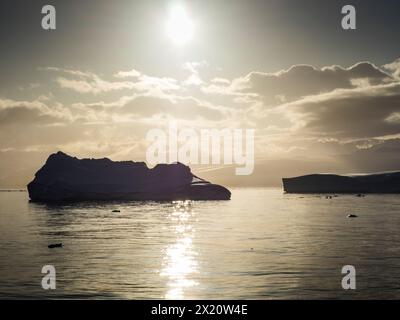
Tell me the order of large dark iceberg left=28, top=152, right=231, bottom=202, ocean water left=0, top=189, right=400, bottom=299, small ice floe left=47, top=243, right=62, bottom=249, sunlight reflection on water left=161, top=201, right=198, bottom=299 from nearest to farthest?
ocean water left=0, top=189, right=400, bottom=299, sunlight reflection on water left=161, top=201, right=198, bottom=299, small ice floe left=47, top=243, right=62, bottom=249, large dark iceberg left=28, top=152, right=231, bottom=202

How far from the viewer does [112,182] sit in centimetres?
16800

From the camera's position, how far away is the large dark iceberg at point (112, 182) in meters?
160

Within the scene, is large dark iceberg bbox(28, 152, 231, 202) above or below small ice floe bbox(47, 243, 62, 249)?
above

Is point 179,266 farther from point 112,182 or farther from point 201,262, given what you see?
point 112,182

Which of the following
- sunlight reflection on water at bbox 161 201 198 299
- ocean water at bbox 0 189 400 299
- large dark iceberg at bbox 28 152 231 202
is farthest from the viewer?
large dark iceberg at bbox 28 152 231 202

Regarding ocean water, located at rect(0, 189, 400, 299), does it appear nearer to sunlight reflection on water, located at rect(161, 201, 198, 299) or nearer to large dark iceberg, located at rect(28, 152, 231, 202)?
sunlight reflection on water, located at rect(161, 201, 198, 299)

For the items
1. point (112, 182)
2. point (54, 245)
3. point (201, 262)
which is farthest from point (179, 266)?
point (112, 182)

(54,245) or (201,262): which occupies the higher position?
(54,245)

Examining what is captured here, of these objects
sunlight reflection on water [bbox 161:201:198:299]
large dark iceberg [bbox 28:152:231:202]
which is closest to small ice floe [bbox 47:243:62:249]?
sunlight reflection on water [bbox 161:201:198:299]

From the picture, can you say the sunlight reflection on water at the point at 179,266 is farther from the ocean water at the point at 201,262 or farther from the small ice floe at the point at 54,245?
the small ice floe at the point at 54,245

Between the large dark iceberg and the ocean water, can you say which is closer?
the ocean water

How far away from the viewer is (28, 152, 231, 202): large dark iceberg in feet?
525
